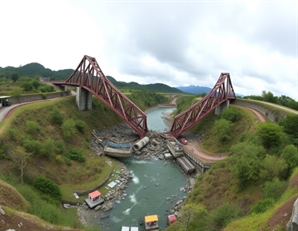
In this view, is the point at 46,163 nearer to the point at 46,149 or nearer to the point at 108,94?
the point at 46,149

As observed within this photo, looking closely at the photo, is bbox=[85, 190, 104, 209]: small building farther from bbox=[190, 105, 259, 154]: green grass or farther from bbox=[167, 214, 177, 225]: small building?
bbox=[190, 105, 259, 154]: green grass

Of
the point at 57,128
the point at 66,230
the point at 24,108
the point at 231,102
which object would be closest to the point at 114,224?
the point at 66,230

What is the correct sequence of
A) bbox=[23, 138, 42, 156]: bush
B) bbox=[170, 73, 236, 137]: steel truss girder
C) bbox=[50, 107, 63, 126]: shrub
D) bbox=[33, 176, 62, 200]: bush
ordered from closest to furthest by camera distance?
1. bbox=[33, 176, 62, 200]: bush
2. bbox=[23, 138, 42, 156]: bush
3. bbox=[50, 107, 63, 126]: shrub
4. bbox=[170, 73, 236, 137]: steel truss girder

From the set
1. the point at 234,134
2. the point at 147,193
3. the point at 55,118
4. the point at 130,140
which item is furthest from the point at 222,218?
the point at 55,118

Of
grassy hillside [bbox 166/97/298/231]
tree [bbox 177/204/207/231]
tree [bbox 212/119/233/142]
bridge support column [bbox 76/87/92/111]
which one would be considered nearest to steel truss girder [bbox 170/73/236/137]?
tree [bbox 212/119/233/142]

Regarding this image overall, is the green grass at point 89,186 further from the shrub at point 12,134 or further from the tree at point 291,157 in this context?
the tree at point 291,157

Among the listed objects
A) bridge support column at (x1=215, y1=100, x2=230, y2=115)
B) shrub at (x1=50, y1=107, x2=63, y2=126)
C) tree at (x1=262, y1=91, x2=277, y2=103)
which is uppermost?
tree at (x1=262, y1=91, x2=277, y2=103)
